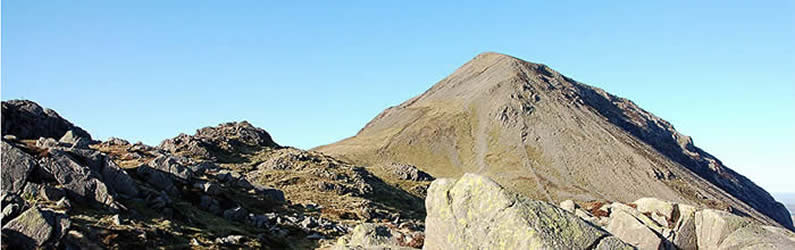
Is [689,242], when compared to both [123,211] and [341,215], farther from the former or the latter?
[341,215]

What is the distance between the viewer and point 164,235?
84.0 feet

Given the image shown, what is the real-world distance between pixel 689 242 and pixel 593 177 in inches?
7251

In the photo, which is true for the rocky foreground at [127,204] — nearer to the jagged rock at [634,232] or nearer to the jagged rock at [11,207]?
the jagged rock at [11,207]

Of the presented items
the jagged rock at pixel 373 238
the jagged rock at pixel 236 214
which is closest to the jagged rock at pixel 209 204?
the jagged rock at pixel 236 214

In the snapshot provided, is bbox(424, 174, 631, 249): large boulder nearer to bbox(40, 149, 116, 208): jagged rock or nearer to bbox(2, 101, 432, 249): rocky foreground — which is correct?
bbox(2, 101, 432, 249): rocky foreground

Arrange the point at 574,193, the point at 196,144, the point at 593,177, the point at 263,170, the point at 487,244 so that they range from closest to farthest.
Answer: the point at 487,244 → the point at 263,170 → the point at 196,144 → the point at 574,193 → the point at 593,177

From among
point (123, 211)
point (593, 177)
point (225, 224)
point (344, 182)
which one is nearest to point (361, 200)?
point (344, 182)

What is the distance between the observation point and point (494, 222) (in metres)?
13.9

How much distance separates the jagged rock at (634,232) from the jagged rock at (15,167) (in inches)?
1030

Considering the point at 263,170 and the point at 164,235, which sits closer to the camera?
the point at 164,235

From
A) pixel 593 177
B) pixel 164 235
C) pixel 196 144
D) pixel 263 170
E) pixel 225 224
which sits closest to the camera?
pixel 164 235

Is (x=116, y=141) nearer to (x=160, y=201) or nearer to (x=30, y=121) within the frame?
(x=30, y=121)

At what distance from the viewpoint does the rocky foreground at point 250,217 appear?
1395 centimetres

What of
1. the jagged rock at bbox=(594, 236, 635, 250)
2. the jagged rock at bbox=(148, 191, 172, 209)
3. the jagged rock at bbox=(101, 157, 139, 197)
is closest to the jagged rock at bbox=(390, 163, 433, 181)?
the jagged rock at bbox=(148, 191, 172, 209)
